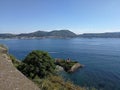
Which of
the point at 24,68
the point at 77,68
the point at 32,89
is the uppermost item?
the point at 32,89

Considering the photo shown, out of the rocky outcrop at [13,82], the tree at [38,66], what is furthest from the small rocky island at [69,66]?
the rocky outcrop at [13,82]

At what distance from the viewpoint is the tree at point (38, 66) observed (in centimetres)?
3944

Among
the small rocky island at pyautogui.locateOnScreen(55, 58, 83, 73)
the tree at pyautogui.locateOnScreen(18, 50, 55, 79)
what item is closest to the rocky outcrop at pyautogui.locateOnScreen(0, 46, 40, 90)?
the tree at pyautogui.locateOnScreen(18, 50, 55, 79)

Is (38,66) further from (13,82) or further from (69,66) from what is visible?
(69,66)

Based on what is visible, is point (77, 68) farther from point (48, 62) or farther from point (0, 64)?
point (0, 64)

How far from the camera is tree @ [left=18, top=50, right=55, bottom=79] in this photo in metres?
39.4

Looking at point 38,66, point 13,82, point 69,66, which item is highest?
point 13,82

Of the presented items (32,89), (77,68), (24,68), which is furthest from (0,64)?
(77,68)

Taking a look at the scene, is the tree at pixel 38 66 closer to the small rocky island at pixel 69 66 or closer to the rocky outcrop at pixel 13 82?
the rocky outcrop at pixel 13 82

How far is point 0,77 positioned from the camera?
8.64m

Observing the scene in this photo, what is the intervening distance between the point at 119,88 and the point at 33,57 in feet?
75.9

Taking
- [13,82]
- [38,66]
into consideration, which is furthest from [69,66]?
[13,82]

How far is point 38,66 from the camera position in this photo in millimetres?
40938

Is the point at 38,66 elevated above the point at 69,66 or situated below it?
above
